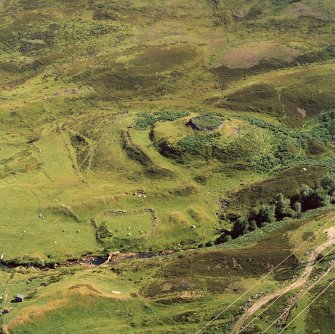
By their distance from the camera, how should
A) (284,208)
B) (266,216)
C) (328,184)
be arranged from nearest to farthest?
1. (266,216)
2. (284,208)
3. (328,184)

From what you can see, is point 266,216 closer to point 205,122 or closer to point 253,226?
point 253,226

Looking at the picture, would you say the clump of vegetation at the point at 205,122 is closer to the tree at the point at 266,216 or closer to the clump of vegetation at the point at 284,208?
the clump of vegetation at the point at 284,208

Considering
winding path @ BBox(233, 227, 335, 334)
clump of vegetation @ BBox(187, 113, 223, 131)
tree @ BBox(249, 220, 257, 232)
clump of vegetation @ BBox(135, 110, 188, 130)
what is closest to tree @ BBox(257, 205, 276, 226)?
tree @ BBox(249, 220, 257, 232)

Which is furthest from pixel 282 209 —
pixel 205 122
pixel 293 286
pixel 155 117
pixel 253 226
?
pixel 155 117

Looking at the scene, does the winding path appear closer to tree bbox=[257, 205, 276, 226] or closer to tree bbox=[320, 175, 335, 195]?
tree bbox=[257, 205, 276, 226]

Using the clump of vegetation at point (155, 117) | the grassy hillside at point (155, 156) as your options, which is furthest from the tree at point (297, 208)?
the clump of vegetation at point (155, 117)

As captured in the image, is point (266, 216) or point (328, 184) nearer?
point (266, 216)

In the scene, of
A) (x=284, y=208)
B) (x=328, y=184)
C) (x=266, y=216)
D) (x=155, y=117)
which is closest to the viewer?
(x=266, y=216)

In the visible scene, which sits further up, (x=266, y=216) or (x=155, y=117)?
(x=155, y=117)
